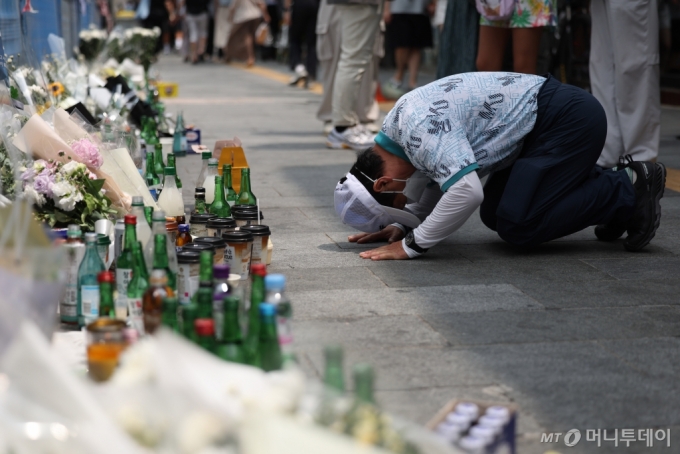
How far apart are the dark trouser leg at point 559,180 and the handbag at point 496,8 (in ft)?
5.01

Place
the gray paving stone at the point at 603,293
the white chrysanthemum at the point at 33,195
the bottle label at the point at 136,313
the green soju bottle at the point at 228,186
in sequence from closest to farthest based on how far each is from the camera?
the bottle label at the point at 136,313, the gray paving stone at the point at 603,293, the white chrysanthemum at the point at 33,195, the green soju bottle at the point at 228,186

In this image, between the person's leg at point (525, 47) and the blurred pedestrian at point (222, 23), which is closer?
the person's leg at point (525, 47)

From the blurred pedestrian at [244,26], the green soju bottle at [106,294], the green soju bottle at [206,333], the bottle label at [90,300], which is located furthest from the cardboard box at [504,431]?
the blurred pedestrian at [244,26]

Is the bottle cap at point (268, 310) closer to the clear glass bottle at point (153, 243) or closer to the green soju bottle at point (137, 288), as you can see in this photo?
the green soju bottle at point (137, 288)

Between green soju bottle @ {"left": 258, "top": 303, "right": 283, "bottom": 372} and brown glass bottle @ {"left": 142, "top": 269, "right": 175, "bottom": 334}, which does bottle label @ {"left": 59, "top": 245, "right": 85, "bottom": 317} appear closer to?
brown glass bottle @ {"left": 142, "top": 269, "right": 175, "bottom": 334}

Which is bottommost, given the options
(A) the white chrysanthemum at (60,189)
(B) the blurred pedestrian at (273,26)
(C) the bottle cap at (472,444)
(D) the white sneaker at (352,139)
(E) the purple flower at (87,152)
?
(B) the blurred pedestrian at (273,26)

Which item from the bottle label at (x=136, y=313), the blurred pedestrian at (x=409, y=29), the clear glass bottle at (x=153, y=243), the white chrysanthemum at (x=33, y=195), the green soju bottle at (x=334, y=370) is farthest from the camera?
the blurred pedestrian at (x=409, y=29)

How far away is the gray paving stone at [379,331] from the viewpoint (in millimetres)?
3373

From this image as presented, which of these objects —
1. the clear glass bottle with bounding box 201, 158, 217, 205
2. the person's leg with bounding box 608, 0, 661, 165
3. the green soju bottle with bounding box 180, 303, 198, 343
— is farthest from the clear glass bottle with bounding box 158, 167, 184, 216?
the person's leg with bounding box 608, 0, 661, 165

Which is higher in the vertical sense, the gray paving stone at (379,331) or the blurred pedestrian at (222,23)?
the gray paving stone at (379,331)

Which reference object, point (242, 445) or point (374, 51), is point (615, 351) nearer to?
point (242, 445)

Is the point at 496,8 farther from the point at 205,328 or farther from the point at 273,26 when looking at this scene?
the point at 273,26

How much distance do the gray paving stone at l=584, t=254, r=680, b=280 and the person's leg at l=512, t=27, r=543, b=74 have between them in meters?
2.02

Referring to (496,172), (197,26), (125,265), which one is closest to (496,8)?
(496,172)
